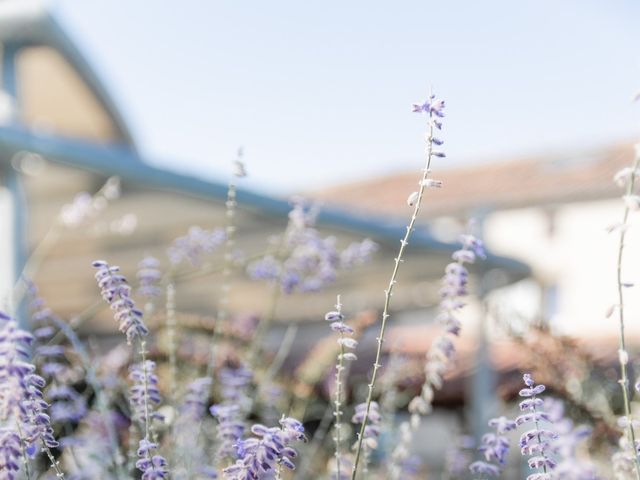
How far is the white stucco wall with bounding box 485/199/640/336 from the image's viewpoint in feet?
72.2

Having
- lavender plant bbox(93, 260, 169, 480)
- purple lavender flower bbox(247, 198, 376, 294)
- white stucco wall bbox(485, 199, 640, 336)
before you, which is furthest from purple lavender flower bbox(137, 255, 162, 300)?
white stucco wall bbox(485, 199, 640, 336)

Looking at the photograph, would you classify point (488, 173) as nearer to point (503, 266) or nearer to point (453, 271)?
point (503, 266)

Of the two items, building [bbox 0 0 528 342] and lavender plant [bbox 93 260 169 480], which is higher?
building [bbox 0 0 528 342]

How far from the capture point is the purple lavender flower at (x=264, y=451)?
154 centimetres

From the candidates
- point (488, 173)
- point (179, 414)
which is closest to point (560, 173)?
point (488, 173)

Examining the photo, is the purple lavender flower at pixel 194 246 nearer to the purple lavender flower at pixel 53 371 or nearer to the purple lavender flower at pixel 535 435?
the purple lavender flower at pixel 53 371

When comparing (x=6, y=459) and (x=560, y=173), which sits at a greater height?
(x=560, y=173)

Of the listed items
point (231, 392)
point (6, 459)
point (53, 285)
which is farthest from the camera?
point (53, 285)

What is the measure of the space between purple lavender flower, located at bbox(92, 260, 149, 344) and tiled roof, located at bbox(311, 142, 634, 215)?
2123 centimetres

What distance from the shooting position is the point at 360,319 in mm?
3760

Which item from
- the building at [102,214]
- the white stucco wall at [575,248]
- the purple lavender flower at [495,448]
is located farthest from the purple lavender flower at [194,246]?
the white stucco wall at [575,248]

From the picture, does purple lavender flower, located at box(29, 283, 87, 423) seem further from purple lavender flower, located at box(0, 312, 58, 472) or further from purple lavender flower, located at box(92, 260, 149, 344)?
purple lavender flower, located at box(0, 312, 58, 472)

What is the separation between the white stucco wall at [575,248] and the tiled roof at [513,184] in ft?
1.08

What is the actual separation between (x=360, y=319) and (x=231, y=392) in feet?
2.88
